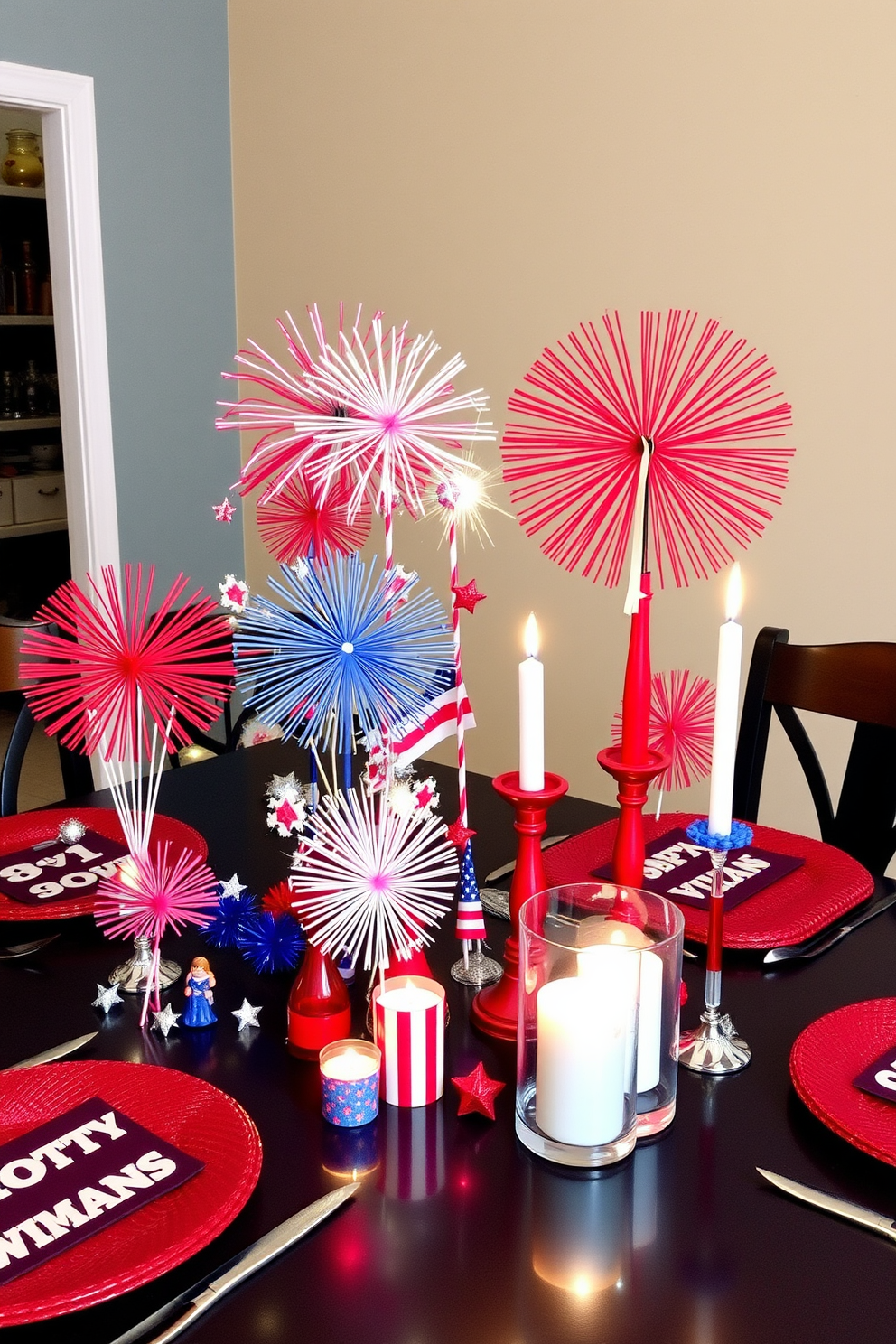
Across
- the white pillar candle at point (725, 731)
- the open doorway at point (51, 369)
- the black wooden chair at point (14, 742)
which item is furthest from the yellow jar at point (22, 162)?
the white pillar candle at point (725, 731)

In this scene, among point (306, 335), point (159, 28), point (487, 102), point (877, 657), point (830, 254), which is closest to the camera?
point (877, 657)

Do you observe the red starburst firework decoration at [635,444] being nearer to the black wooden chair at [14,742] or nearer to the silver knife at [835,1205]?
the silver knife at [835,1205]

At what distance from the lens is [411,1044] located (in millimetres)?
894

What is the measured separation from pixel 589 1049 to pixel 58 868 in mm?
729

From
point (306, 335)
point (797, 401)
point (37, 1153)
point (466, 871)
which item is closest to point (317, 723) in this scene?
point (466, 871)

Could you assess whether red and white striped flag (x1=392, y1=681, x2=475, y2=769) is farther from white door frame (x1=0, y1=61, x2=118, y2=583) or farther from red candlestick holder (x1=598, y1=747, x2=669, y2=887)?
white door frame (x1=0, y1=61, x2=118, y2=583)

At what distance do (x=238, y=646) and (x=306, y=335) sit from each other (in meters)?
2.83

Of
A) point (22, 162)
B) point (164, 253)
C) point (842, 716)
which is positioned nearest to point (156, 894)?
point (842, 716)

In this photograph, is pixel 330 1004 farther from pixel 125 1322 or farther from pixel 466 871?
pixel 125 1322

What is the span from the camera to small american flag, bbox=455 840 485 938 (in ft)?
3.39

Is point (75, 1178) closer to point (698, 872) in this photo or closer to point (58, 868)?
point (58, 868)

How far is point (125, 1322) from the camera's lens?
0.71 meters

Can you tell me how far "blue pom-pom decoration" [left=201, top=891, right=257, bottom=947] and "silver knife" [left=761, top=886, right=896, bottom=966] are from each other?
1.58 feet

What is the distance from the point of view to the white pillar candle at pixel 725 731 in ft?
2.84
